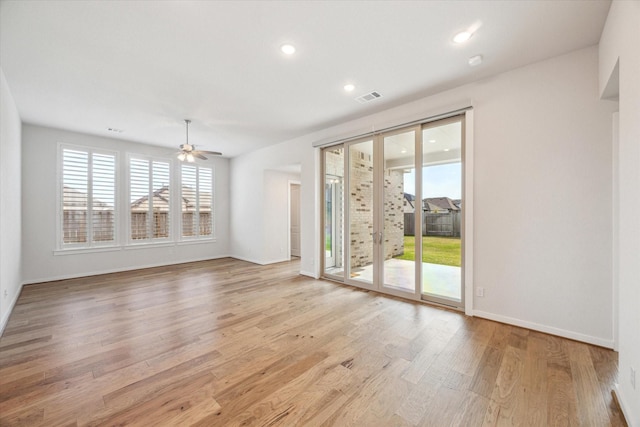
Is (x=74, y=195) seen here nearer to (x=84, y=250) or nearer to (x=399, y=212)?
(x=84, y=250)

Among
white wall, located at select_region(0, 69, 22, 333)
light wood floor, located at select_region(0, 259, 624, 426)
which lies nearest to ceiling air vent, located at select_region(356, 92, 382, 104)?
light wood floor, located at select_region(0, 259, 624, 426)

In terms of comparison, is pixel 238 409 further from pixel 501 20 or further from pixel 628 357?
pixel 501 20

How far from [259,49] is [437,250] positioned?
337cm

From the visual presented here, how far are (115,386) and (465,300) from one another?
3.71 meters

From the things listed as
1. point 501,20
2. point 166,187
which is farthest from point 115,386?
point 166,187

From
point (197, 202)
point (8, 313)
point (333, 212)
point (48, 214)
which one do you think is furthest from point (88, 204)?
point (333, 212)

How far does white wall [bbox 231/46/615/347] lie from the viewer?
2598mm

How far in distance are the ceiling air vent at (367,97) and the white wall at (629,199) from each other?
7.38ft

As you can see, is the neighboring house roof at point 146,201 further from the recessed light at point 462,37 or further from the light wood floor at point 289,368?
the recessed light at point 462,37

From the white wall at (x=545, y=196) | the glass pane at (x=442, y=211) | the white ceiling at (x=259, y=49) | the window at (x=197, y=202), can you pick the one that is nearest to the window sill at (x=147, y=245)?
the window at (x=197, y=202)

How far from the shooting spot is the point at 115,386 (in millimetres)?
2016

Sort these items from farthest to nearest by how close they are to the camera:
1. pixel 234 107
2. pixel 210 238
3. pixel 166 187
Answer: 1. pixel 210 238
2. pixel 166 187
3. pixel 234 107

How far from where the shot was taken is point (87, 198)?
550cm

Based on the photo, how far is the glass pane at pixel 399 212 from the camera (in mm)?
3947
